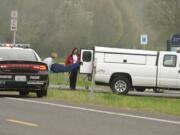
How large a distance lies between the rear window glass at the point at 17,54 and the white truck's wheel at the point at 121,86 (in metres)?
5.63

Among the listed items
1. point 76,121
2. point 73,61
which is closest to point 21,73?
point 76,121

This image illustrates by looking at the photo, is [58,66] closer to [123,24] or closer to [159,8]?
[159,8]

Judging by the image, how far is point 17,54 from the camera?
2020 cm

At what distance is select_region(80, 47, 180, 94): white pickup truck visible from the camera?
25.2 meters

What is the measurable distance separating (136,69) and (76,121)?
11790 millimetres

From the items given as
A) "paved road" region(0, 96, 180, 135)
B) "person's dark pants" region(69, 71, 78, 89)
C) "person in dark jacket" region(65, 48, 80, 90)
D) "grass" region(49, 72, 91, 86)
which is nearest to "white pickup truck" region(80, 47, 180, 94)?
"person's dark pants" region(69, 71, 78, 89)

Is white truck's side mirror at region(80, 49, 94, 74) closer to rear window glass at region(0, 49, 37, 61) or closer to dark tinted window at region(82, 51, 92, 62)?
dark tinted window at region(82, 51, 92, 62)

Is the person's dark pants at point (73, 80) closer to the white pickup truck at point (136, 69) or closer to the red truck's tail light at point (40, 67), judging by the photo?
the white pickup truck at point (136, 69)

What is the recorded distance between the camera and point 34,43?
9481 cm

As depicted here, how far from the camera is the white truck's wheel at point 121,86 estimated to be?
25.2m

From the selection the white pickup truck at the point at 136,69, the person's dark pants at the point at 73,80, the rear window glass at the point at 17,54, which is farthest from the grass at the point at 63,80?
the rear window glass at the point at 17,54

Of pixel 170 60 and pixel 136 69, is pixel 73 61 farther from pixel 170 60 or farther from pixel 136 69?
pixel 170 60

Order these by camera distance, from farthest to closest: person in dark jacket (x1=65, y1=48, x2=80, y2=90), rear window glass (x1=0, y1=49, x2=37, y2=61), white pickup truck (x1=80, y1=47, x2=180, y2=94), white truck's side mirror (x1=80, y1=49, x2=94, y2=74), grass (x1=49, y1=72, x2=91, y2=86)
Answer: grass (x1=49, y1=72, x2=91, y2=86) → person in dark jacket (x1=65, y1=48, x2=80, y2=90) → white truck's side mirror (x1=80, y1=49, x2=94, y2=74) → white pickup truck (x1=80, y1=47, x2=180, y2=94) → rear window glass (x1=0, y1=49, x2=37, y2=61)

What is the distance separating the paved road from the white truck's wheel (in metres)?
7.62
